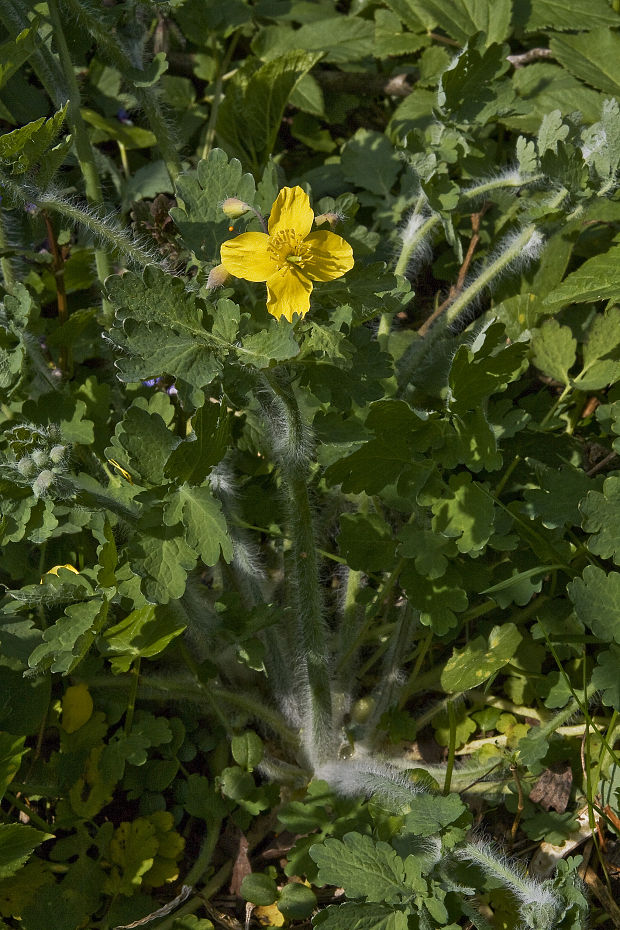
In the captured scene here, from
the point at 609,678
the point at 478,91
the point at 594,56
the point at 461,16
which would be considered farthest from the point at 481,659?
the point at 461,16

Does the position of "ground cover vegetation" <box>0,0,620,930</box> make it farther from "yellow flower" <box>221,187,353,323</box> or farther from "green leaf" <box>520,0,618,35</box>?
"green leaf" <box>520,0,618,35</box>

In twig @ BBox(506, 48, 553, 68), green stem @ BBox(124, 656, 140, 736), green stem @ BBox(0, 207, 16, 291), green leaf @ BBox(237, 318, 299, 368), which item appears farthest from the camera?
twig @ BBox(506, 48, 553, 68)

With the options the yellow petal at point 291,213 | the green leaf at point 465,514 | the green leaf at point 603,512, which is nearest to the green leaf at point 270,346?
the yellow petal at point 291,213

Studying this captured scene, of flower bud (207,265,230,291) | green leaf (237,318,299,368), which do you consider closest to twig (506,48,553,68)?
flower bud (207,265,230,291)

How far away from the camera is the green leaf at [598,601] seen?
2.40 metres

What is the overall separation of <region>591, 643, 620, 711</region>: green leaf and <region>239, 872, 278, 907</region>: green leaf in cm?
119

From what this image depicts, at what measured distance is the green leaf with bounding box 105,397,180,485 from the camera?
7.23 feet

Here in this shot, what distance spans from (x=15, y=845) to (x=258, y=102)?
3.00 m

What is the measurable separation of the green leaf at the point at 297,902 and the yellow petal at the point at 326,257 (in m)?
1.86

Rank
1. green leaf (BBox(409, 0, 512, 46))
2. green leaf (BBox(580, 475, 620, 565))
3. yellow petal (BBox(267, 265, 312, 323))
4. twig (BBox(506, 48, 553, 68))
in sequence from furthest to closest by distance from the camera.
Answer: twig (BBox(506, 48, 553, 68)) < green leaf (BBox(409, 0, 512, 46)) < green leaf (BBox(580, 475, 620, 565)) < yellow petal (BBox(267, 265, 312, 323))

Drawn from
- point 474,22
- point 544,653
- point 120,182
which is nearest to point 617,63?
point 474,22

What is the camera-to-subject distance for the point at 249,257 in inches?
82.6

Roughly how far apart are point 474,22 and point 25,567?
2.98 metres

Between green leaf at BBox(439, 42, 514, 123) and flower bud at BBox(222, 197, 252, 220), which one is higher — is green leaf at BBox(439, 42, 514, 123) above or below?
below
